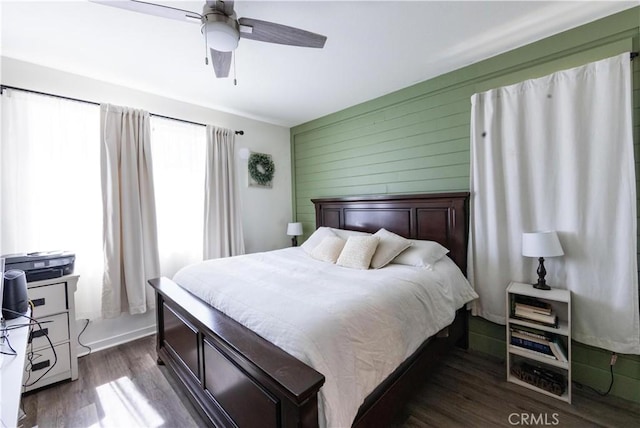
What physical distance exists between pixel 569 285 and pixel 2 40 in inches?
191

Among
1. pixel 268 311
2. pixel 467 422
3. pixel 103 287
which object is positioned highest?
pixel 268 311

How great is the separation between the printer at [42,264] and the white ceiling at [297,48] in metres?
1.72

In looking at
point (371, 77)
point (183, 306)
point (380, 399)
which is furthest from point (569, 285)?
point (183, 306)

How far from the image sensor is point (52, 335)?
6.89 ft

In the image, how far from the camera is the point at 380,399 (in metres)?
1.44

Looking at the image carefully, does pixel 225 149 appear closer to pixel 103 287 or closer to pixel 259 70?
pixel 259 70

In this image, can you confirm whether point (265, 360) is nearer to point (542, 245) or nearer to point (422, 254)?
point (422, 254)

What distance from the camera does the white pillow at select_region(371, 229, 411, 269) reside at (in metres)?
2.38

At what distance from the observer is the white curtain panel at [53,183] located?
7.33ft

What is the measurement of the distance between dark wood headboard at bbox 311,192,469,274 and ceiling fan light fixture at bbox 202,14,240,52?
2.15m

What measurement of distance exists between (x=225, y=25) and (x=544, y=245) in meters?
2.59

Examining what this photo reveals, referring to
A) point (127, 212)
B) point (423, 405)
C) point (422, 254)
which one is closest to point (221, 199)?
point (127, 212)

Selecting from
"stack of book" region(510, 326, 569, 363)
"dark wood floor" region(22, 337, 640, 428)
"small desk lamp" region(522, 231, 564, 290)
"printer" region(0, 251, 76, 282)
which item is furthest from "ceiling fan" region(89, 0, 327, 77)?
"stack of book" region(510, 326, 569, 363)

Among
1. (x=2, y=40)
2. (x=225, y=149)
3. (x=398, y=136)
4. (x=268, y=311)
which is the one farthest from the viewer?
(x=225, y=149)
